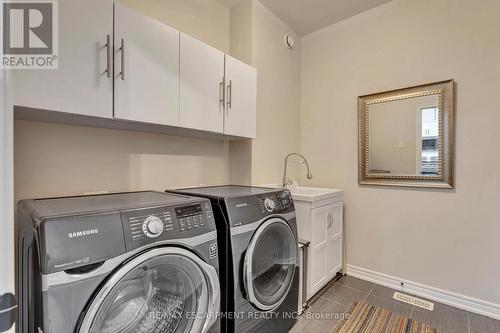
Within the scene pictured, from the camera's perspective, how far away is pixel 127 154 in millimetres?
1722

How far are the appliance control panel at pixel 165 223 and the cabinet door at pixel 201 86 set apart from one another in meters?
0.68

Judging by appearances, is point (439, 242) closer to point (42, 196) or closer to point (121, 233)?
point (121, 233)

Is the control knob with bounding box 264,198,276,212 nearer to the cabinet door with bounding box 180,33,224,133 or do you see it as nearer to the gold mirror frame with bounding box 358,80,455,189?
the cabinet door with bounding box 180,33,224,133

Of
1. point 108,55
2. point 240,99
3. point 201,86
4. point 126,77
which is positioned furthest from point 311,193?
point 108,55

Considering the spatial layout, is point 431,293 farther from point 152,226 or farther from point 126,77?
point 126,77

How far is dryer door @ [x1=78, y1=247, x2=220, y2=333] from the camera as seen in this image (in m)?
0.90

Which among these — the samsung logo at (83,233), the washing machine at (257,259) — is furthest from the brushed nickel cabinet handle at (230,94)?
the samsung logo at (83,233)

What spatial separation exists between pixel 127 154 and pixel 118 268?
1.01 metres

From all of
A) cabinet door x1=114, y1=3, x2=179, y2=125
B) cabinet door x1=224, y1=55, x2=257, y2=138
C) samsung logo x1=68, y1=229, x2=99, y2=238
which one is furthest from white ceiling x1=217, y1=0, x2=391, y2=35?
samsung logo x1=68, y1=229, x2=99, y2=238

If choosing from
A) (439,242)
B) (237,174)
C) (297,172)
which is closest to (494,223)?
(439,242)

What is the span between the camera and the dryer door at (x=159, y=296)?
0.90m

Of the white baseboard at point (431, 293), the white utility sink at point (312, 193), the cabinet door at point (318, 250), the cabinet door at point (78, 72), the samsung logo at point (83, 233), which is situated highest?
the cabinet door at point (78, 72)

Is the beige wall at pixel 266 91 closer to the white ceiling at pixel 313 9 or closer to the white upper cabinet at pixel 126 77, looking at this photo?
→ the white ceiling at pixel 313 9

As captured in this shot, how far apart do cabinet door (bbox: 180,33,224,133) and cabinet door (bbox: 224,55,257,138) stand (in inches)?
2.8
